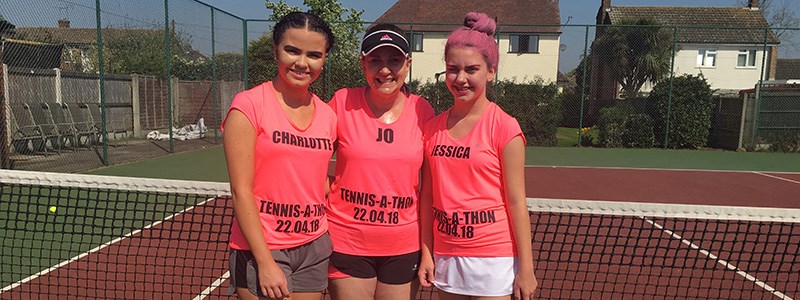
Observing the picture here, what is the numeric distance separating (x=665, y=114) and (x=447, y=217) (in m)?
16.2

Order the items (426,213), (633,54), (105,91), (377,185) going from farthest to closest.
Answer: (633,54) < (105,91) < (426,213) < (377,185)

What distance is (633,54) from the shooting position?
21.7m

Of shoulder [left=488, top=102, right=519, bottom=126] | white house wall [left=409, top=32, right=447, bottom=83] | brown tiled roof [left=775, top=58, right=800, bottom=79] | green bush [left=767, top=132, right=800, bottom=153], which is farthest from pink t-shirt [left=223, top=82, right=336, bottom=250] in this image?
brown tiled roof [left=775, top=58, right=800, bottom=79]

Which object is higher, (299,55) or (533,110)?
(299,55)

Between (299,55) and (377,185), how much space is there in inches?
24.8

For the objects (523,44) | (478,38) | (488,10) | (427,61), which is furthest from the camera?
(488,10)

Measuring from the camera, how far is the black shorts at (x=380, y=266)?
242 cm

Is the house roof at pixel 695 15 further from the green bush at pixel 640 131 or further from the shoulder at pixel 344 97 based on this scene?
the shoulder at pixel 344 97

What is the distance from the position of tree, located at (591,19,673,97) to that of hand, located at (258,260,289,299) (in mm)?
17968

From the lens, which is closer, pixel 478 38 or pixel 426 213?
pixel 478 38

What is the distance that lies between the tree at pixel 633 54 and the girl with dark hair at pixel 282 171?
697 inches

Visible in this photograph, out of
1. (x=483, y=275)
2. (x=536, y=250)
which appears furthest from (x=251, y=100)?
(x=536, y=250)

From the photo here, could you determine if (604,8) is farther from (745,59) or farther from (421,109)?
(421,109)

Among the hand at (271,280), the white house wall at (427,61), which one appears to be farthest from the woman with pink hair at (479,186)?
the white house wall at (427,61)
